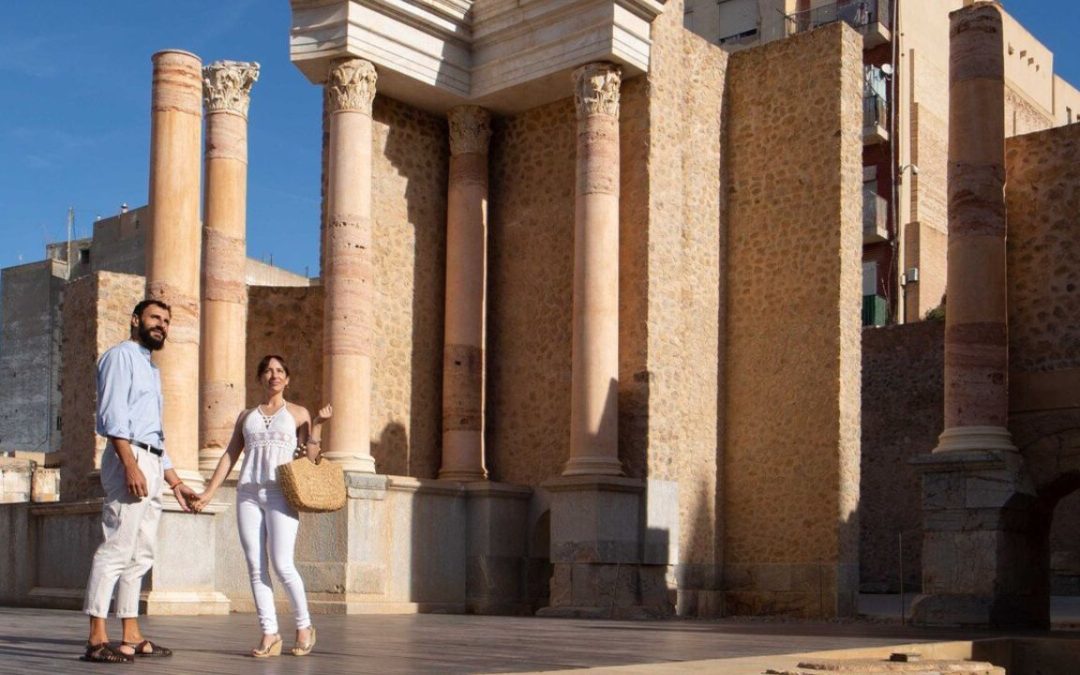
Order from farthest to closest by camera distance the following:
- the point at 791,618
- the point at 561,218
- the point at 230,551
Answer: the point at 561,218, the point at 791,618, the point at 230,551

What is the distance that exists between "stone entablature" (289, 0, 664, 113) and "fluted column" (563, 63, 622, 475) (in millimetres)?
497

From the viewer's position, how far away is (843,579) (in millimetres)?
20312

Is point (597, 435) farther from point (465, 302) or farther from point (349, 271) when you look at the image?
point (349, 271)

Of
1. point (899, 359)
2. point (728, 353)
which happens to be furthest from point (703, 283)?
point (899, 359)

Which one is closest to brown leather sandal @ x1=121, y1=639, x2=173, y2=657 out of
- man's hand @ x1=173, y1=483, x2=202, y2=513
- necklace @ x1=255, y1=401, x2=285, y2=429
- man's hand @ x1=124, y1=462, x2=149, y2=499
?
man's hand @ x1=173, y1=483, x2=202, y2=513

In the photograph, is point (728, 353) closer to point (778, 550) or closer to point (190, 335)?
point (778, 550)

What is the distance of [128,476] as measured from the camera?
7.89 metres

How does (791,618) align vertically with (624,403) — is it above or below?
below

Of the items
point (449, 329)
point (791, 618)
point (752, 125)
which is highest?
point (752, 125)

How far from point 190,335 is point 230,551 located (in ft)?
8.96

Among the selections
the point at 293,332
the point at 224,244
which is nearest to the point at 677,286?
the point at 293,332

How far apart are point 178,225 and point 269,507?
9449 mm

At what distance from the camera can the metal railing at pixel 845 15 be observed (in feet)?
123

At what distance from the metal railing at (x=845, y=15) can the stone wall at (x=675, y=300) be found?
16725mm
